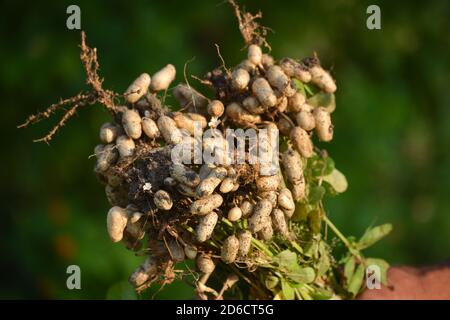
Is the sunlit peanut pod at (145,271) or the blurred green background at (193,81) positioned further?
the blurred green background at (193,81)

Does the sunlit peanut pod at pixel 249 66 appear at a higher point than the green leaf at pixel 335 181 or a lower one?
higher

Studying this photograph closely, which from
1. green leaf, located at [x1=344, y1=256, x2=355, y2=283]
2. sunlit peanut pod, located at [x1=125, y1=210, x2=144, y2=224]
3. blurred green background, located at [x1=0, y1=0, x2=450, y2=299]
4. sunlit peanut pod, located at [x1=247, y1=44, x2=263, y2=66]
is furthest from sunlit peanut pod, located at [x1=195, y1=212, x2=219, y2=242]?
blurred green background, located at [x1=0, y1=0, x2=450, y2=299]

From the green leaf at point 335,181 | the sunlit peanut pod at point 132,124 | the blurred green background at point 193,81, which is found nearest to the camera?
the sunlit peanut pod at point 132,124

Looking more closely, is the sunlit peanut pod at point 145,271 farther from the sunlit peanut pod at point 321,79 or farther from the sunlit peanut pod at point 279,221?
the sunlit peanut pod at point 321,79

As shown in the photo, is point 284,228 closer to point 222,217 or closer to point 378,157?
point 222,217

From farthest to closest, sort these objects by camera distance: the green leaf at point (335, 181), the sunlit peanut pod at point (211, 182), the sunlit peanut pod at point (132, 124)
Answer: the green leaf at point (335, 181) → the sunlit peanut pod at point (132, 124) → the sunlit peanut pod at point (211, 182)

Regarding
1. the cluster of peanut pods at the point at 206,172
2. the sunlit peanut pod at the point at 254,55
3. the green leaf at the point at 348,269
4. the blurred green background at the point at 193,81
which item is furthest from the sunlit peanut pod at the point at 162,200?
the blurred green background at the point at 193,81

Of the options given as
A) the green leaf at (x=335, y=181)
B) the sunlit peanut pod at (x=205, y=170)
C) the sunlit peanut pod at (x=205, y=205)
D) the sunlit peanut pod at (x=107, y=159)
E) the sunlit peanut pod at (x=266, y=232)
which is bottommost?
the sunlit peanut pod at (x=266, y=232)

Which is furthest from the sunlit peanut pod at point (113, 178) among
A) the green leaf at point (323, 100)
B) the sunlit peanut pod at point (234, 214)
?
the green leaf at point (323, 100)
